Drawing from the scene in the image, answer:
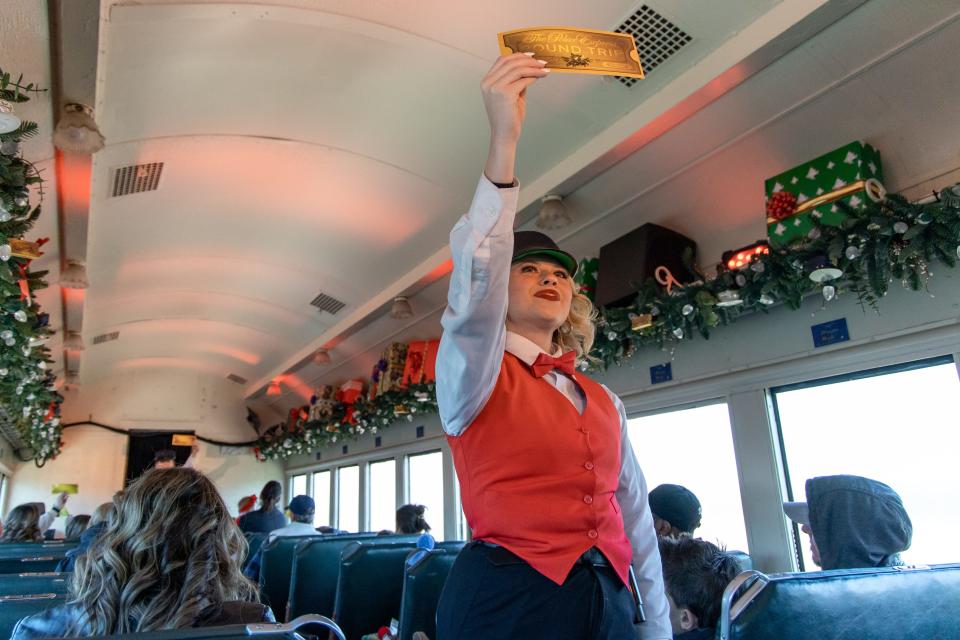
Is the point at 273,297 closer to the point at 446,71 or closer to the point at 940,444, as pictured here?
the point at 446,71

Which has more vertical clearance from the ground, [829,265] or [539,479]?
[829,265]

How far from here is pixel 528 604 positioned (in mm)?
1161

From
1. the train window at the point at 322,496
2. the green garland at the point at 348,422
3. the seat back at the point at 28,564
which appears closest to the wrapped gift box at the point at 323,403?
the green garland at the point at 348,422

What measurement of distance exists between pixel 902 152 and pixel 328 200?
16.0 feet

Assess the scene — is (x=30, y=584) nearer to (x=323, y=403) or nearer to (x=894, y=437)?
(x=894, y=437)

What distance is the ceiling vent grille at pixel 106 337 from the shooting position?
37.0ft

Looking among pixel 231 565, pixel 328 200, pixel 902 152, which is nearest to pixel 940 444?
pixel 902 152

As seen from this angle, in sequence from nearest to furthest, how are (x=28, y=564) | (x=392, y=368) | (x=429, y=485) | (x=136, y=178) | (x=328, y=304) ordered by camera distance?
(x=28, y=564) < (x=136, y=178) < (x=328, y=304) < (x=392, y=368) < (x=429, y=485)

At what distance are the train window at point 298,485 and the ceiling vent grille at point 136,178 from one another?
33.3ft

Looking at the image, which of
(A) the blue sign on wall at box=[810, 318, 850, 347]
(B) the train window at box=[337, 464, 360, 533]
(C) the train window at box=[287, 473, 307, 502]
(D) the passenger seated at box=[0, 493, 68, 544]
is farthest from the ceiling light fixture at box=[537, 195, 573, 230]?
(C) the train window at box=[287, 473, 307, 502]

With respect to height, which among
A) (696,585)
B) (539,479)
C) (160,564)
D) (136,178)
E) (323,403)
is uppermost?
(136,178)

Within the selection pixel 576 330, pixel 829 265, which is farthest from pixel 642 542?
pixel 829 265

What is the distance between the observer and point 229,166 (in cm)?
602

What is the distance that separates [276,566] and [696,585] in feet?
11.4
